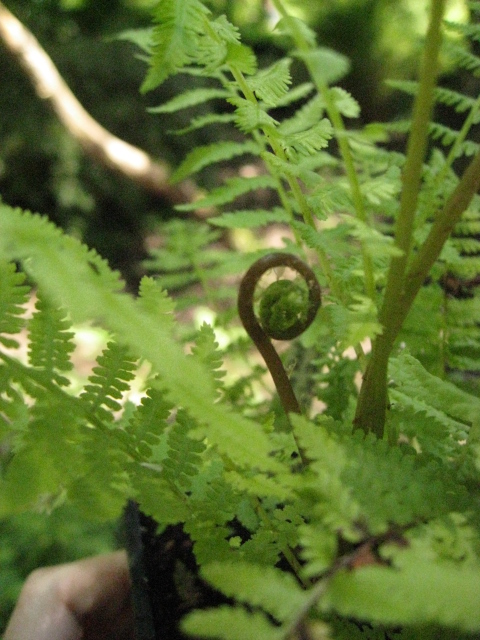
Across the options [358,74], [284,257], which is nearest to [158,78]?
[284,257]

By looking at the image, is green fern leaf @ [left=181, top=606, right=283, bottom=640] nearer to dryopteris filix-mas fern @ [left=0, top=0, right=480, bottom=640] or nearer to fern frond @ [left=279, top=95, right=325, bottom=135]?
dryopteris filix-mas fern @ [left=0, top=0, right=480, bottom=640]

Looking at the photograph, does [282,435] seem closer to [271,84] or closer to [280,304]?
[280,304]

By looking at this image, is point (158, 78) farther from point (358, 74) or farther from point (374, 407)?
point (358, 74)

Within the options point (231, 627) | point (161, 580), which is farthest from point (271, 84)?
point (161, 580)

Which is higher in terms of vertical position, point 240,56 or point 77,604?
point 240,56

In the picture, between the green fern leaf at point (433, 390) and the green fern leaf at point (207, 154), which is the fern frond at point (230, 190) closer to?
the green fern leaf at point (207, 154)

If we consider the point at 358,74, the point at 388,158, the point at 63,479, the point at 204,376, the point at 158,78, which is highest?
the point at 358,74

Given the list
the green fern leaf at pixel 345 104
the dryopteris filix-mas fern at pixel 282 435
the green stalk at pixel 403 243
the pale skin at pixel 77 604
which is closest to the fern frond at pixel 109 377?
the dryopteris filix-mas fern at pixel 282 435
